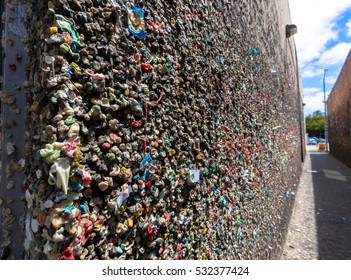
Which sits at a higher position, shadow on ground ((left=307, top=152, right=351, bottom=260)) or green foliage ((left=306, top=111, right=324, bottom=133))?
green foliage ((left=306, top=111, right=324, bottom=133))

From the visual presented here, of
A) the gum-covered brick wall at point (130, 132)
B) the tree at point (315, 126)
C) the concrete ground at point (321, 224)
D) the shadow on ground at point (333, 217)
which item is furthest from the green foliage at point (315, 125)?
the gum-covered brick wall at point (130, 132)

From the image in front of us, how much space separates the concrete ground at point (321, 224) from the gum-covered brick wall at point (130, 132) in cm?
217

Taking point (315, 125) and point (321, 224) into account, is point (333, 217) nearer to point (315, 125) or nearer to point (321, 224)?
point (321, 224)

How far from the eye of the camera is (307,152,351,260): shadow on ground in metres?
2.98

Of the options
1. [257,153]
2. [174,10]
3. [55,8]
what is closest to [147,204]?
[55,8]

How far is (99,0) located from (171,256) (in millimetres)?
1000

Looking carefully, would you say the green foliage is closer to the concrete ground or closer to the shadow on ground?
the shadow on ground

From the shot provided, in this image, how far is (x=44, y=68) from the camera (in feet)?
1.90

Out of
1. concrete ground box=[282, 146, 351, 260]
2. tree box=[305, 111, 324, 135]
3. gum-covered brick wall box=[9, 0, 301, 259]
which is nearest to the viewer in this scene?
gum-covered brick wall box=[9, 0, 301, 259]

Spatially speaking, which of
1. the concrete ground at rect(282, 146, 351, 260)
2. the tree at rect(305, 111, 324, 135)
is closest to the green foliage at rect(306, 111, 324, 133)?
the tree at rect(305, 111, 324, 135)

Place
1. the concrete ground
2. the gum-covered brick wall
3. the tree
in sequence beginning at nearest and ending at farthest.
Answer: the gum-covered brick wall → the concrete ground → the tree

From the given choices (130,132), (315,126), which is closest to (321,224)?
(130,132)

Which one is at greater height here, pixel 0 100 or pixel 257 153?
pixel 0 100

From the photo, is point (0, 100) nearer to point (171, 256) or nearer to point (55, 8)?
point (55, 8)
